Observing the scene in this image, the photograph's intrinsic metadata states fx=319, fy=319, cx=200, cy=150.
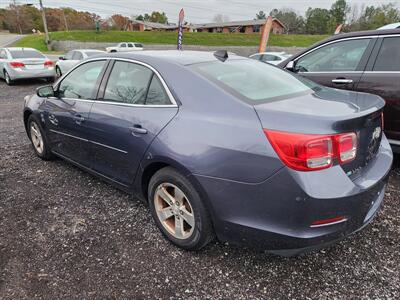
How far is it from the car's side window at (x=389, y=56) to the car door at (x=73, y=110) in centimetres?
318

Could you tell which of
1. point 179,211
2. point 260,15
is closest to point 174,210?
point 179,211

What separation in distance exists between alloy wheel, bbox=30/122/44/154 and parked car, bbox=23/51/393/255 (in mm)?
1498

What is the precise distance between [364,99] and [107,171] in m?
2.33

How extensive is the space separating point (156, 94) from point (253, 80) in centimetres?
80

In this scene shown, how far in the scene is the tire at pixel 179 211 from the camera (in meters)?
2.29

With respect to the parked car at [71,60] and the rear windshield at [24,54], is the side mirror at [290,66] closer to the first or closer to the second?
the parked car at [71,60]

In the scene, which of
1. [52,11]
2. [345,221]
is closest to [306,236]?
[345,221]

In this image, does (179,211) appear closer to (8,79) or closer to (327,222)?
(327,222)

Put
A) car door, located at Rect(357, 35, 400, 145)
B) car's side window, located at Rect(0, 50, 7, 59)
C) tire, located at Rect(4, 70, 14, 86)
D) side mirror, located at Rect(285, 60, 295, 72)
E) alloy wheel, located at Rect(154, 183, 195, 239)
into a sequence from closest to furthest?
alloy wheel, located at Rect(154, 183, 195, 239)
car door, located at Rect(357, 35, 400, 145)
side mirror, located at Rect(285, 60, 295, 72)
tire, located at Rect(4, 70, 14, 86)
car's side window, located at Rect(0, 50, 7, 59)

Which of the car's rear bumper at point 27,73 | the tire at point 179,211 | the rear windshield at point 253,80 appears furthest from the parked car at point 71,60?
the tire at point 179,211

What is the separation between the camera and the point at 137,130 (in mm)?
2588

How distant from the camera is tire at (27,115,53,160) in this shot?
13.7ft

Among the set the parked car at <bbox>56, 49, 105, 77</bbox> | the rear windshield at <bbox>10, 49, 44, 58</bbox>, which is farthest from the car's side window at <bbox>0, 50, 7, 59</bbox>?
the parked car at <bbox>56, 49, 105, 77</bbox>

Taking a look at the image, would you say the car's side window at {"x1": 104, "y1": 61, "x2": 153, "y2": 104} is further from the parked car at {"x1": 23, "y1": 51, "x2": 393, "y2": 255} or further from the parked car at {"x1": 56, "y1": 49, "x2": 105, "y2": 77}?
the parked car at {"x1": 56, "y1": 49, "x2": 105, "y2": 77}
